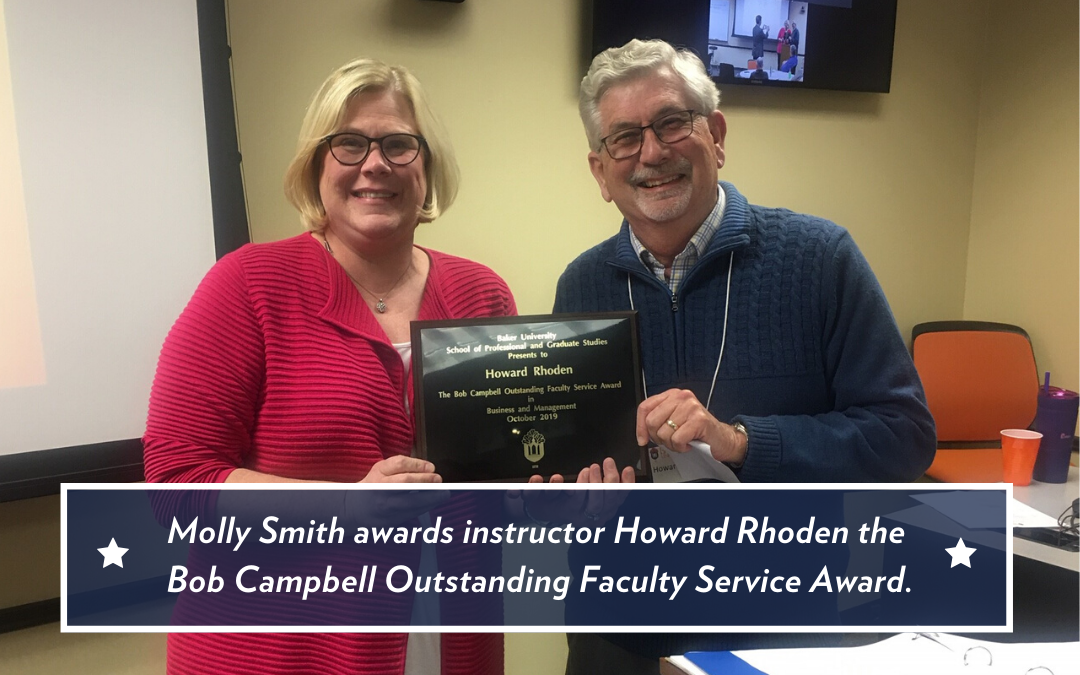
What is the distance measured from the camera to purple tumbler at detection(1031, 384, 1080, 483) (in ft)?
6.61

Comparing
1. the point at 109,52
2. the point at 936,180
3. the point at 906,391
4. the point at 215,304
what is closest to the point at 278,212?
the point at 109,52

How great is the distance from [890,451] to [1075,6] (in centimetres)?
274

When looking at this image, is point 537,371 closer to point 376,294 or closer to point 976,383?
point 376,294

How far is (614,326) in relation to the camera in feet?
4.46

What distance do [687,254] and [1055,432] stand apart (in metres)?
1.31

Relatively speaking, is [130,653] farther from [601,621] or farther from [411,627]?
[601,621]

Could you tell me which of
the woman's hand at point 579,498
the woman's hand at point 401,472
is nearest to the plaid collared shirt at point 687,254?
the woman's hand at point 579,498

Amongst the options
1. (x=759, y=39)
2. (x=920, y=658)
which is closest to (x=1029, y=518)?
(x=920, y=658)

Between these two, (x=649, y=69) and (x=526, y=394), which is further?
(x=649, y=69)

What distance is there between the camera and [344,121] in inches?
54.3

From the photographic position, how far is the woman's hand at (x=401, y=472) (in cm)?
119

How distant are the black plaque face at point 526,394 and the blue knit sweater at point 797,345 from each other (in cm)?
22

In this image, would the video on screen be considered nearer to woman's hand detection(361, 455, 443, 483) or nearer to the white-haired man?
the white-haired man
